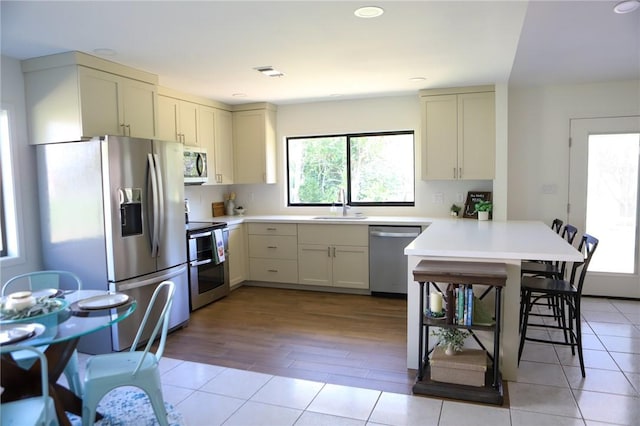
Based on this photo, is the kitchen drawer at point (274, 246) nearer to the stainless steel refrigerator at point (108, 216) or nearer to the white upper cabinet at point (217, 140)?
the white upper cabinet at point (217, 140)

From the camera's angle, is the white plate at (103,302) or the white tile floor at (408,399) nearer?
the white plate at (103,302)

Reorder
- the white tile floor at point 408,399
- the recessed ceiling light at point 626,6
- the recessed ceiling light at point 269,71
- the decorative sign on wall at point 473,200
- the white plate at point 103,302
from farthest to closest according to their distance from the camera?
the decorative sign on wall at point 473,200, the recessed ceiling light at point 269,71, the recessed ceiling light at point 626,6, the white tile floor at point 408,399, the white plate at point 103,302

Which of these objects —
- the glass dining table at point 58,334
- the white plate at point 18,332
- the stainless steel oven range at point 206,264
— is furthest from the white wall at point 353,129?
the white plate at point 18,332

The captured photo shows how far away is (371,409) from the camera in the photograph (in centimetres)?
249

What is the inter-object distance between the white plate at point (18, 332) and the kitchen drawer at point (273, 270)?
11.1ft

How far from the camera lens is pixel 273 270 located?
5.28 metres

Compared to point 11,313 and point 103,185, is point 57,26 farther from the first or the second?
point 11,313

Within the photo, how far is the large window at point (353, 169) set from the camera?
209 inches

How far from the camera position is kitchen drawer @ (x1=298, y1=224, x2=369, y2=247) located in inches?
191

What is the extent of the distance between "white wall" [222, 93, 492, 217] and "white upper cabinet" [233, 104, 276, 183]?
25 centimetres

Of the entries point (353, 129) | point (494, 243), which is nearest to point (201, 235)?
point (353, 129)

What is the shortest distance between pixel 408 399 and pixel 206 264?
103 inches

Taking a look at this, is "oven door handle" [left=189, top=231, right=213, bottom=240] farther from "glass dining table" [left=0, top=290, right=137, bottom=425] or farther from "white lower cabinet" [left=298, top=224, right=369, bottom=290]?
"glass dining table" [left=0, top=290, right=137, bottom=425]

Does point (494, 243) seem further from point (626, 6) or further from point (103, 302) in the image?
point (103, 302)
